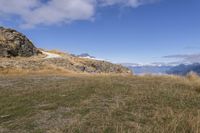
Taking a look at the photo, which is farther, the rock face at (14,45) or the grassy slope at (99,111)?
the rock face at (14,45)

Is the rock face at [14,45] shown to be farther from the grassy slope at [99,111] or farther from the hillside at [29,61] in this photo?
the grassy slope at [99,111]

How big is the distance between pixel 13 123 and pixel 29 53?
61.9m

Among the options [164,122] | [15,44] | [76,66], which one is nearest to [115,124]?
[164,122]

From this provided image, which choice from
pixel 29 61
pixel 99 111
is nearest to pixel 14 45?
pixel 29 61

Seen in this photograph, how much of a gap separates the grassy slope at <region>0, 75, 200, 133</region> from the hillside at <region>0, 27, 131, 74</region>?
109ft

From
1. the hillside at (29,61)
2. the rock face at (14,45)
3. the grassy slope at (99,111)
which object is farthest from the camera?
the rock face at (14,45)

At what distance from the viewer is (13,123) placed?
Answer: 547 inches

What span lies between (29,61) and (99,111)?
157 ft

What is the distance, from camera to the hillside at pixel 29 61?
184 feet

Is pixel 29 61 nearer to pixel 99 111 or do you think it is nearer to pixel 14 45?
pixel 14 45

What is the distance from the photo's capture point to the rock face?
67562 mm

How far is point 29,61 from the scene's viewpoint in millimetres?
61375

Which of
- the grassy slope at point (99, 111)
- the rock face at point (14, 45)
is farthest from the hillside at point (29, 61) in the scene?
the grassy slope at point (99, 111)

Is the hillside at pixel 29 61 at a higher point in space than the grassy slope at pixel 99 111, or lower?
higher
